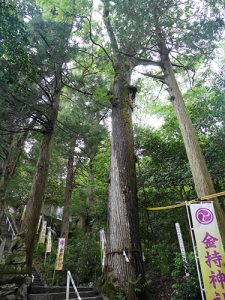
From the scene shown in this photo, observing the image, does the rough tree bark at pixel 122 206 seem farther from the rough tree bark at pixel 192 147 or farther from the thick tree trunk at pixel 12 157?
the thick tree trunk at pixel 12 157

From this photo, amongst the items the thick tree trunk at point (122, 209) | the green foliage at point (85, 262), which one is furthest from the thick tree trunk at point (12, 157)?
the thick tree trunk at point (122, 209)

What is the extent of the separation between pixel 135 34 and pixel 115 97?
195 cm

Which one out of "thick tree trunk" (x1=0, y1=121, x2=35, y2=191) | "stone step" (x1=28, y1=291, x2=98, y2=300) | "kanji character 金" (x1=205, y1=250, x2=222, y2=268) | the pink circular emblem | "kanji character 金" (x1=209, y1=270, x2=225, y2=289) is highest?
"thick tree trunk" (x1=0, y1=121, x2=35, y2=191)

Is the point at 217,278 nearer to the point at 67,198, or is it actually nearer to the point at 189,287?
the point at 189,287

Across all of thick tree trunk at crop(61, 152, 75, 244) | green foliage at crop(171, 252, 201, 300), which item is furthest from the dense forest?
thick tree trunk at crop(61, 152, 75, 244)

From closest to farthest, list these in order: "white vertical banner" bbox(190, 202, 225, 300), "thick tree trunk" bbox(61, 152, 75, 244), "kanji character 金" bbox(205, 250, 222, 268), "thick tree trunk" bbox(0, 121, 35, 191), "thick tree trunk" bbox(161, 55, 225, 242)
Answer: "white vertical banner" bbox(190, 202, 225, 300)
"kanji character 金" bbox(205, 250, 222, 268)
"thick tree trunk" bbox(161, 55, 225, 242)
"thick tree trunk" bbox(0, 121, 35, 191)
"thick tree trunk" bbox(61, 152, 75, 244)

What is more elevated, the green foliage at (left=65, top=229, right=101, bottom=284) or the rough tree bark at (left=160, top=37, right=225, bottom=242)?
the rough tree bark at (left=160, top=37, right=225, bottom=242)

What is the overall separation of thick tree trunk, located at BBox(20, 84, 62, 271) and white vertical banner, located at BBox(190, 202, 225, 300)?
420cm

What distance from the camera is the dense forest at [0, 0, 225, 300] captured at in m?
4.73

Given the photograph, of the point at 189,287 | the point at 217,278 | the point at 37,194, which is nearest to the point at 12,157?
the point at 37,194

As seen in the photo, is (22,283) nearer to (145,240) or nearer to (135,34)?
(145,240)

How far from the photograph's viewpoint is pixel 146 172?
8633mm

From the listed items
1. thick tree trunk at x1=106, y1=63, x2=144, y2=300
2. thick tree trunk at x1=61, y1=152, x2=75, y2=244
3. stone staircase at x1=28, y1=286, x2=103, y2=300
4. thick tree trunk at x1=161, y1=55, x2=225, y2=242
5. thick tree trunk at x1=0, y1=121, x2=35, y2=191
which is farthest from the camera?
thick tree trunk at x1=61, y1=152, x2=75, y2=244

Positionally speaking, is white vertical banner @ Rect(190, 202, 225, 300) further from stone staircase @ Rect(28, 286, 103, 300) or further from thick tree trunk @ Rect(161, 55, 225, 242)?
stone staircase @ Rect(28, 286, 103, 300)
